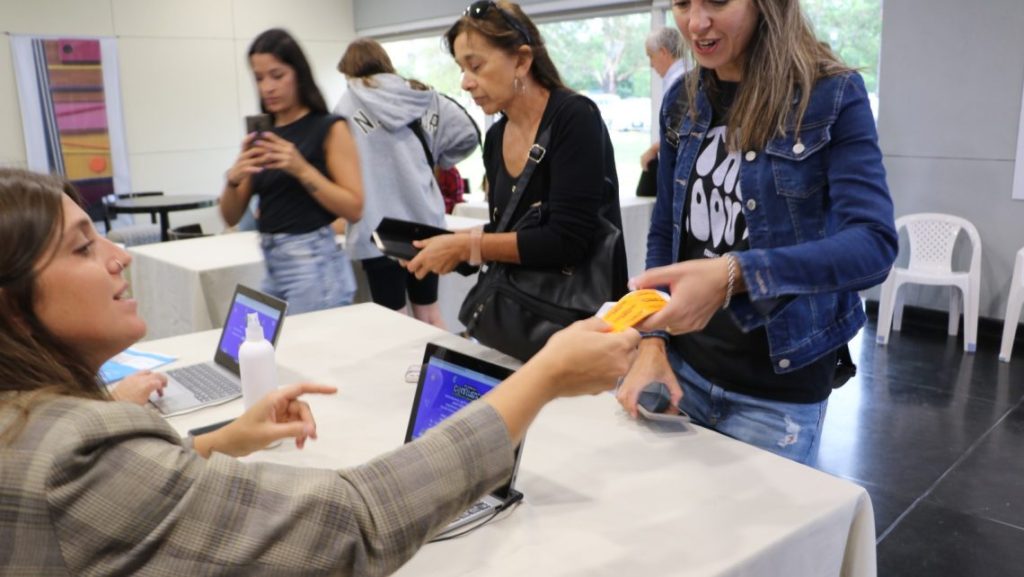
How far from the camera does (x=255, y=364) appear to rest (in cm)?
155

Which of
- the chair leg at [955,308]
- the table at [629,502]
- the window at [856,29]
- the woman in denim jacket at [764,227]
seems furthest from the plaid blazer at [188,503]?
the window at [856,29]

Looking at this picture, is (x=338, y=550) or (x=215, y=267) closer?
(x=338, y=550)

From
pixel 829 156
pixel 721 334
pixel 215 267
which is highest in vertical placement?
pixel 829 156

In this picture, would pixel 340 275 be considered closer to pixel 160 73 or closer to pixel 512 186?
pixel 512 186

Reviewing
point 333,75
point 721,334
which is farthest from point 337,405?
point 333,75

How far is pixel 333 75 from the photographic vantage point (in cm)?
856

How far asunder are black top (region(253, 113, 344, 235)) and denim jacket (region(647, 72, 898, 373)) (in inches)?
50.1

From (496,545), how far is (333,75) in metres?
8.09

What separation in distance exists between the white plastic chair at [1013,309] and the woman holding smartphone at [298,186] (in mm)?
3533

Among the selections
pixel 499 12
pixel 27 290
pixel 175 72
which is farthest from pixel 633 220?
pixel 175 72

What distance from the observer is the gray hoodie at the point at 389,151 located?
3.30 meters

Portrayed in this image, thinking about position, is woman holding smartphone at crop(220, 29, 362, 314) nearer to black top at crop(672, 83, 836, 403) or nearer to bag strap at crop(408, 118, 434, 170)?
bag strap at crop(408, 118, 434, 170)

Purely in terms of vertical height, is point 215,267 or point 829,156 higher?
point 829,156

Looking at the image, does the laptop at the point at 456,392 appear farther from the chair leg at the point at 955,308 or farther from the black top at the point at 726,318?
the chair leg at the point at 955,308
